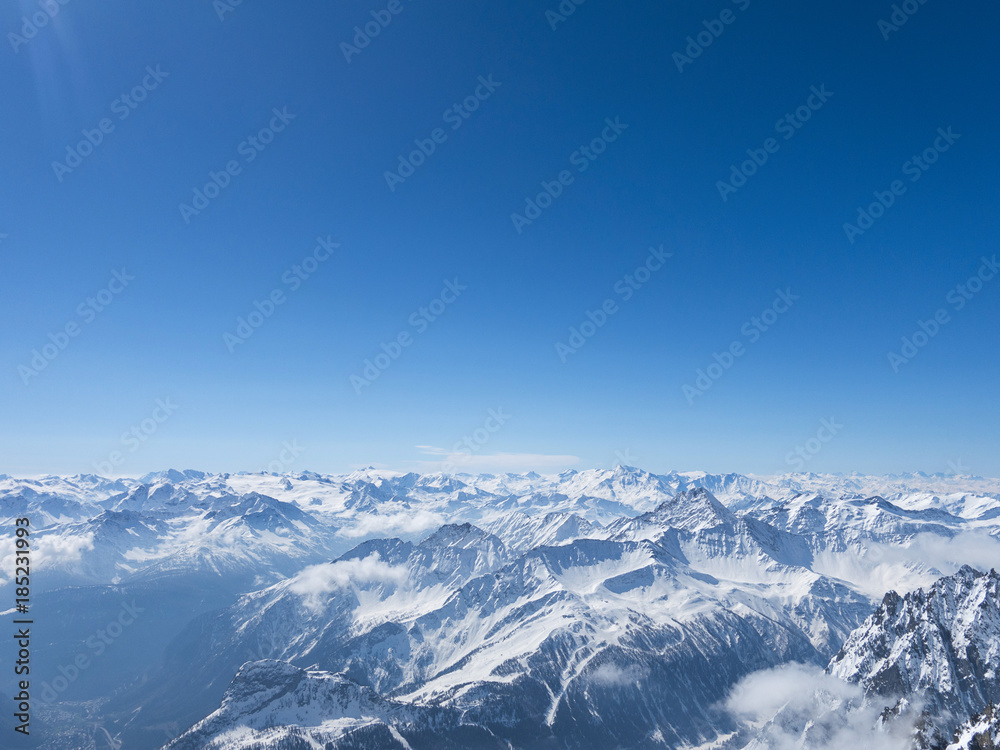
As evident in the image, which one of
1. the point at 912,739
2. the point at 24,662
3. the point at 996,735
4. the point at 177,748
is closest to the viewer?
the point at 24,662

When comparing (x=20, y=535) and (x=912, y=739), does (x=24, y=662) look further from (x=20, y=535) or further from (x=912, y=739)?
(x=912, y=739)

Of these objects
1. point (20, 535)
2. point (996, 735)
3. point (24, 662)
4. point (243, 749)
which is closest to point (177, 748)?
point (243, 749)

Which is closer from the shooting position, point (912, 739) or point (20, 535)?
point (20, 535)

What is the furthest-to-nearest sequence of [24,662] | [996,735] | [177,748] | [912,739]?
[177,748]
[912,739]
[996,735]
[24,662]

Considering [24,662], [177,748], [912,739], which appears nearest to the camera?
[24,662]

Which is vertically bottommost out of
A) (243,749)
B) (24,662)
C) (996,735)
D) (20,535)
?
(996,735)

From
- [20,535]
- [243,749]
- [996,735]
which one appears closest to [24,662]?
[20,535]

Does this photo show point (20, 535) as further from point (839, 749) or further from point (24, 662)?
point (839, 749)

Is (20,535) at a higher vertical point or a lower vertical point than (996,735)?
higher

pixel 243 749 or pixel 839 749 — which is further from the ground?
pixel 243 749
